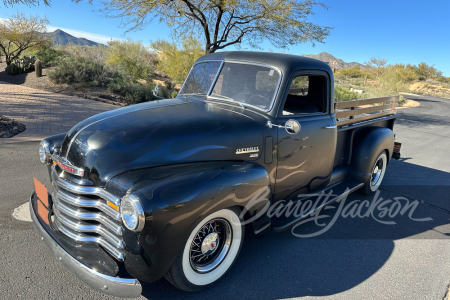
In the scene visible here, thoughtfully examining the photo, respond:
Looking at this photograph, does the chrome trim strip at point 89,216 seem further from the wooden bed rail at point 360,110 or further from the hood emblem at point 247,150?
the wooden bed rail at point 360,110

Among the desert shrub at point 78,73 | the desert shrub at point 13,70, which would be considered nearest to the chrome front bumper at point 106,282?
the desert shrub at point 78,73

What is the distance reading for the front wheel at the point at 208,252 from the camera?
231 cm

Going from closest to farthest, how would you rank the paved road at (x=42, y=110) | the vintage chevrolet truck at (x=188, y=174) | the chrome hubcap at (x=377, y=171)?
the vintage chevrolet truck at (x=188, y=174), the chrome hubcap at (x=377, y=171), the paved road at (x=42, y=110)

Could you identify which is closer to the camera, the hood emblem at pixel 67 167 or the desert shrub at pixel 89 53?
the hood emblem at pixel 67 167

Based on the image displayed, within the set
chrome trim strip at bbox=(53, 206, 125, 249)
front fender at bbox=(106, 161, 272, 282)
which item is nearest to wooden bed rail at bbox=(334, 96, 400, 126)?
front fender at bbox=(106, 161, 272, 282)

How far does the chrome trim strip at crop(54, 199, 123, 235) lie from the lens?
2.10m

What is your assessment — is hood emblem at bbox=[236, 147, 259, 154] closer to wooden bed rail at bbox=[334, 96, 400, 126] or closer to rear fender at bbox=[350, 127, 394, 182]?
wooden bed rail at bbox=[334, 96, 400, 126]

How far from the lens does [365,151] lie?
431 centimetres

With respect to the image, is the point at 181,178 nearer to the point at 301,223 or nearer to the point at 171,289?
the point at 171,289

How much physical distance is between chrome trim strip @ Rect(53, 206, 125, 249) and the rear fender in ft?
11.5

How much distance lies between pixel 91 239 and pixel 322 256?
90.7 inches

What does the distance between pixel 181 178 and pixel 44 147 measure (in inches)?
69.1

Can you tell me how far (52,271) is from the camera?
2.63 m

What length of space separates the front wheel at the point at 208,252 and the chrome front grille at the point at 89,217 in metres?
0.47
